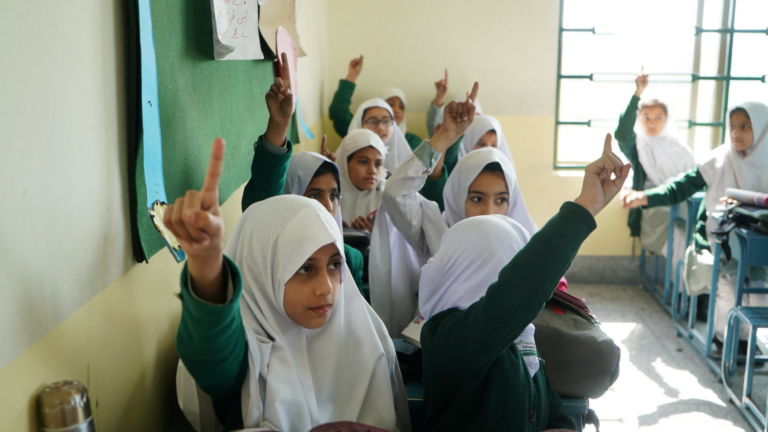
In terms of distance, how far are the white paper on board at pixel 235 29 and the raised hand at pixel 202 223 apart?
0.88 m

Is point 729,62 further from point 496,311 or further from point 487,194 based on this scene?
point 496,311

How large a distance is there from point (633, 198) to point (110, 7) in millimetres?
3440

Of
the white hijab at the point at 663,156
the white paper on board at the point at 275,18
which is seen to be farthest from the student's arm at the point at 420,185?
the white hijab at the point at 663,156

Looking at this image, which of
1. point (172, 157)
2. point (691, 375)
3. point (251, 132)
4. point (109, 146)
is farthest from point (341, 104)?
point (109, 146)

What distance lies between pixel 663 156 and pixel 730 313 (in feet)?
5.55

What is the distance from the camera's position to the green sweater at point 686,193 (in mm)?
3418

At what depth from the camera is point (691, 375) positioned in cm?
305

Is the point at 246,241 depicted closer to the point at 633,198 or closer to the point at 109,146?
the point at 109,146

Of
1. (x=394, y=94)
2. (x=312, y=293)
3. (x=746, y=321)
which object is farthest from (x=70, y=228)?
(x=394, y=94)

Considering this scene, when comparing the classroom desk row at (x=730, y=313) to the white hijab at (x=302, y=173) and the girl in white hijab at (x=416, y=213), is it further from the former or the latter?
the white hijab at (x=302, y=173)

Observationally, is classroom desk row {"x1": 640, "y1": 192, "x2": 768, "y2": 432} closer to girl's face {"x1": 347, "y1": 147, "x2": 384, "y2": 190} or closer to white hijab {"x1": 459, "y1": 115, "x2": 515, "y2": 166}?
white hijab {"x1": 459, "y1": 115, "x2": 515, "y2": 166}

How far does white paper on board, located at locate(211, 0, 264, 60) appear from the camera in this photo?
1.52 m

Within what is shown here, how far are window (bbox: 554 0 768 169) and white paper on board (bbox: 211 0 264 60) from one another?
3309 millimetres

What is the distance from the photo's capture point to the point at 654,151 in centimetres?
415
